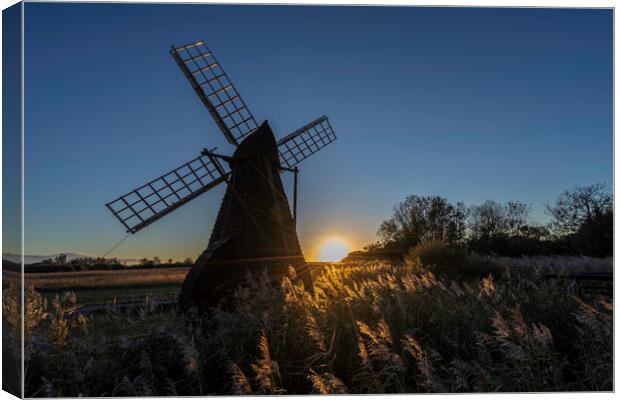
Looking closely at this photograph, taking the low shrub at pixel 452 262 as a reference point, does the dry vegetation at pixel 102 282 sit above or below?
above

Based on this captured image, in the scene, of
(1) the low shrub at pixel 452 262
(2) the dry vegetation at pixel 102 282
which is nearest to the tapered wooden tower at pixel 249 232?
(1) the low shrub at pixel 452 262

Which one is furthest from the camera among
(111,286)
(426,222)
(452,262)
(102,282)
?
(426,222)

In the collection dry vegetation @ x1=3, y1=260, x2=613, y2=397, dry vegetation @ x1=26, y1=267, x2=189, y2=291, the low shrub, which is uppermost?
dry vegetation @ x1=26, y1=267, x2=189, y2=291

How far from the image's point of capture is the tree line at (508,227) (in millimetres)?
16781

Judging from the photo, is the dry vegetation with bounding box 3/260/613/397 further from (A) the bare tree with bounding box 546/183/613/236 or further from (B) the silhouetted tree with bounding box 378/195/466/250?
(B) the silhouetted tree with bounding box 378/195/466/250

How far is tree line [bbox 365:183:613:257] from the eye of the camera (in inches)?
661

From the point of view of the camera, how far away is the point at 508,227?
22438 mm

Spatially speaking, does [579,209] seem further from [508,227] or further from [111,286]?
[111,286]

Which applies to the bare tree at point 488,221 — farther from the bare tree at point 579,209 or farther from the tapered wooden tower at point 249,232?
the tapered wooden tower at point 249,232

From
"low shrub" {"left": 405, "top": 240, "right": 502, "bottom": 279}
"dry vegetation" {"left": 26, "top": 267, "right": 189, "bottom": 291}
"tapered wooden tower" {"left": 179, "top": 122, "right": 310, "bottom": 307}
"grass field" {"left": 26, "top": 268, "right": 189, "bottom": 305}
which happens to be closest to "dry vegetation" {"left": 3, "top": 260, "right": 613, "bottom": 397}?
"tapered wooden tower" {"left": 179, "top": 122, "right": 310, "bottom": 307}

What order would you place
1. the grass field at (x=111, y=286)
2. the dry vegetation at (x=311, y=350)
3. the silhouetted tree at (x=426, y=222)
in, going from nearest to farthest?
the dry vegetation at (x=311, y=350), the grass field at (x=111, y=286), the silhouetted tree at (x=426, y=222)

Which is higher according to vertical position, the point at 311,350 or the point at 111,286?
the point at 111,286

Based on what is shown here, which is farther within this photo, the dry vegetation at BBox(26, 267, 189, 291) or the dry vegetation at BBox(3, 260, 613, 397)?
the dry vegetation at BBox(26, 267, 189, 291)

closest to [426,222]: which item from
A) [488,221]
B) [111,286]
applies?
[488,221]
